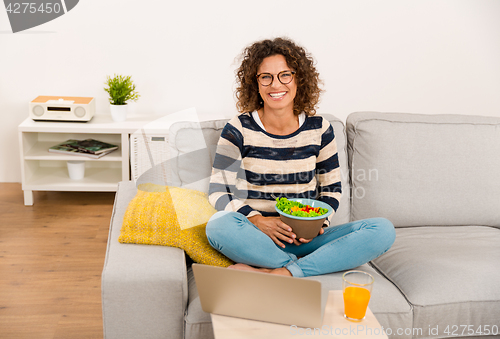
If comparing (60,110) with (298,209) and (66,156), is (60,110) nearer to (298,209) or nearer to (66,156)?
(66,156)

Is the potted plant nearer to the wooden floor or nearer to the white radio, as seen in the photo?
the white radio

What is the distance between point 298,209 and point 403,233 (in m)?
0.61

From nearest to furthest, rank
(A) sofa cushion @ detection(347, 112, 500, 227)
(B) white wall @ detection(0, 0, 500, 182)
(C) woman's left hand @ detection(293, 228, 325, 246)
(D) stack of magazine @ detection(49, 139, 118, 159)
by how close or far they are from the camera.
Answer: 1. (C) woman's left hand @ detection(293, 228, 325, 246)
2. (A) sofa cushion @ detection(347, 112, 500, 227)
3. (D) stack of magazine @ detection(49, 139, 118, 159)
4. (B) white wall @ detection(0, 0, 500, 182)

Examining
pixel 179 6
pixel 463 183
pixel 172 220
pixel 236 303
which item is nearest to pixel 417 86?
pixel 463 183

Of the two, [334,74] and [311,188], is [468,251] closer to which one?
[311,188]

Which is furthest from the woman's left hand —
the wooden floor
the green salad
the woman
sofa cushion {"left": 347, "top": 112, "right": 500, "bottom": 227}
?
the wooden floor

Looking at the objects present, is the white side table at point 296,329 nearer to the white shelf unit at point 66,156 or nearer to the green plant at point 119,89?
the white shelf unit at point 66,156

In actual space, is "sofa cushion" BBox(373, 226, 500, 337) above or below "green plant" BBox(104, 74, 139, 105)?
below

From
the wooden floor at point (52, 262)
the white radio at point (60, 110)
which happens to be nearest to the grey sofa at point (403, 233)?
the wooden floor at point (52, 262)

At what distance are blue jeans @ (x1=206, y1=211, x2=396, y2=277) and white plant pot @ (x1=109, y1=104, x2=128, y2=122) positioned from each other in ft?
5.41

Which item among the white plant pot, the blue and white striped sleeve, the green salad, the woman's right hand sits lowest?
the woman's right hand

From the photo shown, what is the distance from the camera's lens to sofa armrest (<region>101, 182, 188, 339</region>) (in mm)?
1322

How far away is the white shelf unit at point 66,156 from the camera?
2.83 metres

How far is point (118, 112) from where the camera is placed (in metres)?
2.93
